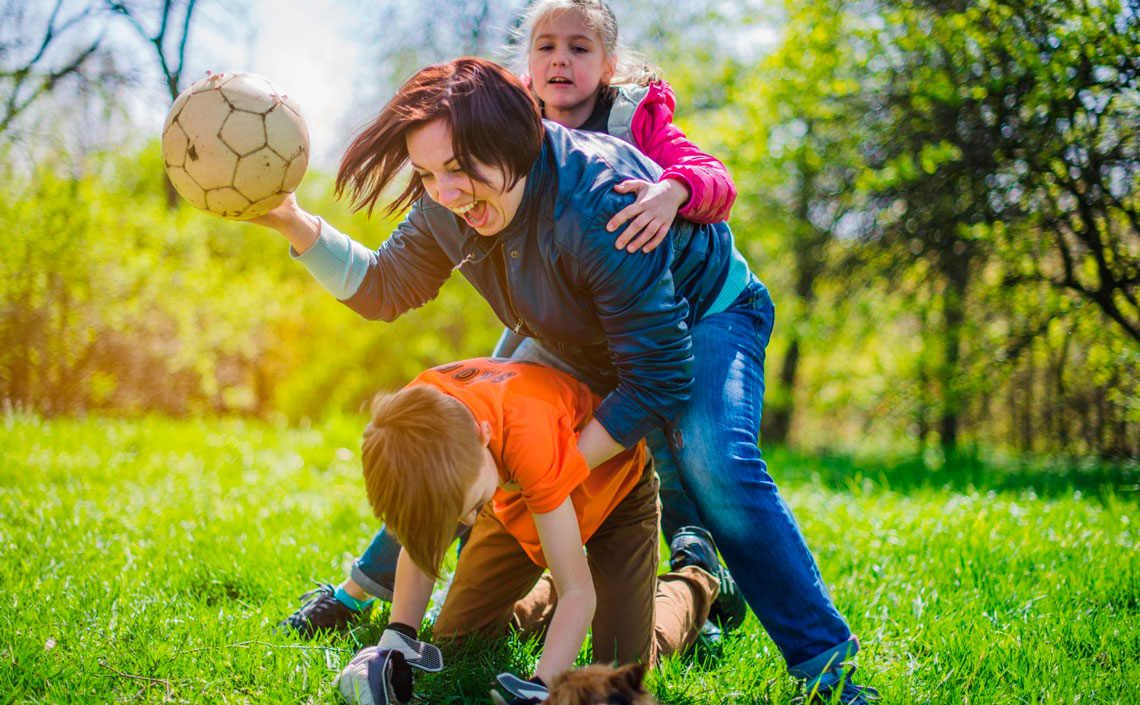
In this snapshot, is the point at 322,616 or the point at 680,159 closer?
the point at 680,159

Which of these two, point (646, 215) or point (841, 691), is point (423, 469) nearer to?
point (646, 215)

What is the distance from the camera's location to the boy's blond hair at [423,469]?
2.08m

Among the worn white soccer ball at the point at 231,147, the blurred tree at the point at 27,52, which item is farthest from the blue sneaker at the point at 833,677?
the blurred tree at the point at 27,52

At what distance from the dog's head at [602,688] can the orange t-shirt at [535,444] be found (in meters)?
0.46

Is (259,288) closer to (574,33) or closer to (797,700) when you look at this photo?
(574,33)

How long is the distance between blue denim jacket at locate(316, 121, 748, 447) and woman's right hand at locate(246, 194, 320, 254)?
1.42 feet

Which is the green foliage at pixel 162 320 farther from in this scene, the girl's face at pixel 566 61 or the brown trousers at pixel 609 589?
the brown trousers at pixel 609 589

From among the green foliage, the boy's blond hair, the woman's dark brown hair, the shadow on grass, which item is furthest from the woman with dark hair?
the green foliage

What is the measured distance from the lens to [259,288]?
37.7ft

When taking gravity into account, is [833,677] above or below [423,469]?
below

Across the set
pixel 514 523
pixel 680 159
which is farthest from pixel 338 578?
pixel 680 159

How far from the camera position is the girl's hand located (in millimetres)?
2215

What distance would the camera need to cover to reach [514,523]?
8.32 ft

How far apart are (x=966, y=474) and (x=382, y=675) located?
4868 millimetres
